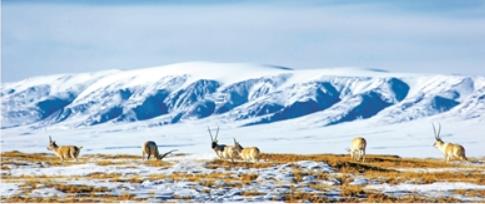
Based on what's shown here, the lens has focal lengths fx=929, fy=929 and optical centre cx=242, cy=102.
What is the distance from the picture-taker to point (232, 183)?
39.9 meters

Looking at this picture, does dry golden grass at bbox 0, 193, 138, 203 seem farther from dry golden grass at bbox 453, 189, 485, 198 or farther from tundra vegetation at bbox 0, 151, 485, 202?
dry golden grass at bbox 453, 189, 485, 198

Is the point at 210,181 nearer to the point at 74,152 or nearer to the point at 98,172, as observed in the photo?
the point at 98,172

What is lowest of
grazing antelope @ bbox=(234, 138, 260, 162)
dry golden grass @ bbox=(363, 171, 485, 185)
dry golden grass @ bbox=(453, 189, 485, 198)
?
dry golden grass @ bbox=(453, 189, 485, 198)

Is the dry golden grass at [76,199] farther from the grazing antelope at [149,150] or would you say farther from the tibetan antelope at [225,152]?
the grazing antelope at [149,150]

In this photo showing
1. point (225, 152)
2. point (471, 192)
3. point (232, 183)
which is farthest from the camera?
point (225, 152)

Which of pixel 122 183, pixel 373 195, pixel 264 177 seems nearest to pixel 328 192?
pixel 373 195

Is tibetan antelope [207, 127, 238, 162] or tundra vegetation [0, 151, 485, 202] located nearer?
tundra vegetation [0, 151, 485, 202]

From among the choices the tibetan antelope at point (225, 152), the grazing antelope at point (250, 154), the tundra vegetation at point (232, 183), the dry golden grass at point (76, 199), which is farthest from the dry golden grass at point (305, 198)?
the tibetan antelope at point (225, 152)

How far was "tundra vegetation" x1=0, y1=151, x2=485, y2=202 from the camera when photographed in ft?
120

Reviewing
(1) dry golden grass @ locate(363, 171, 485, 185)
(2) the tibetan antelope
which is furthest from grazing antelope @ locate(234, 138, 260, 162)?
(1) dry golden grass @ locate(363, 171, 485, 185)

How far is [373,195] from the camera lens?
37.1 meters

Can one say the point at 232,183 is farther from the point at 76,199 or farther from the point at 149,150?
the point at 149,150

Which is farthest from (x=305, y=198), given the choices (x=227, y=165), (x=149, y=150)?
(x=149, y=150)

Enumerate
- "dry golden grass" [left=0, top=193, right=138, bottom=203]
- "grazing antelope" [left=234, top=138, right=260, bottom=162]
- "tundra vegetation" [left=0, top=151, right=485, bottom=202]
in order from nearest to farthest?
"dry golden grass" [left=0, top=193, right=138, bottom=203] < "tundra vegetation" [left=0, top=151, right=485, bottom=202] < "grazing antelope" [left=234, top=138, right=260, bottom=162]
